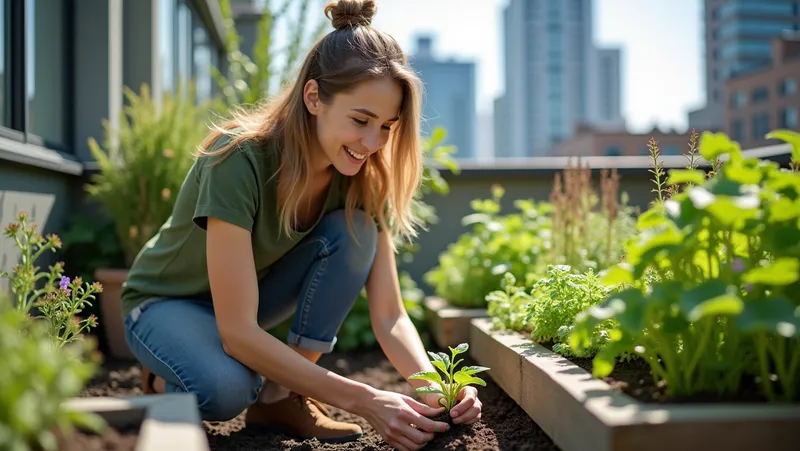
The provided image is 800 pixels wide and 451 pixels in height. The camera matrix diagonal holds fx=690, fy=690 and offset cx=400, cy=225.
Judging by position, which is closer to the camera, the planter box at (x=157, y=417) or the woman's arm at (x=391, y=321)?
the planter box at (x=157, y=417)

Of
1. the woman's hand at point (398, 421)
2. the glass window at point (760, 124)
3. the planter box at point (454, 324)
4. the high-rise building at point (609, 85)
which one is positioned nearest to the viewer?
the woman's hand at point (398, 421)

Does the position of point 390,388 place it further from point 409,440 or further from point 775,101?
point 775,101

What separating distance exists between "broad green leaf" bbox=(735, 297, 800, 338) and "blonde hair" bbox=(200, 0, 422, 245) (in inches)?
46.3

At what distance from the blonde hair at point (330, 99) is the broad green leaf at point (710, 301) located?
1110 millimetres

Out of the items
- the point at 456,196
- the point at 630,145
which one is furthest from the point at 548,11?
the point at 456,196

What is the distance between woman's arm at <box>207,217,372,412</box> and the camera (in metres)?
1.69

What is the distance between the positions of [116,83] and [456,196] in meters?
2.22

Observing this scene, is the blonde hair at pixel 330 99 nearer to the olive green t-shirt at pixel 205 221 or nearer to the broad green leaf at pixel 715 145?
the olive green t-shirt at pixel 205 221

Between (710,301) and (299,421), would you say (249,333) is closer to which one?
(299,421)

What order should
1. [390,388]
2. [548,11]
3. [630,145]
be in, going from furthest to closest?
[548,11] < [630,145] < [390,388]

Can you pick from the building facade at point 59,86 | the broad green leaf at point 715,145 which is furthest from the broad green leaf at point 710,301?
the building facade at point 59,86

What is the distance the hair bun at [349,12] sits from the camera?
208 centimetres

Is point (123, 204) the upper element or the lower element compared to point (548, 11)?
lower

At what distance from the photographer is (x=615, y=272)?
128 centimetres
